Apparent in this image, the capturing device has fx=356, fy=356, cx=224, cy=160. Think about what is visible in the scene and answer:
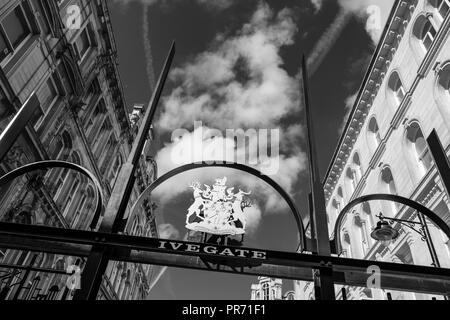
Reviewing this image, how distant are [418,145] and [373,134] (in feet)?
20.2

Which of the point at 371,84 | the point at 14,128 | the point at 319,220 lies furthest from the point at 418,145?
the point at 14,128

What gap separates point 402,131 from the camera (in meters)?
20.7

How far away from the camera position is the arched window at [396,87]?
2256 cm

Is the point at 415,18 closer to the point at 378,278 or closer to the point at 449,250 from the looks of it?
the point at 449,250

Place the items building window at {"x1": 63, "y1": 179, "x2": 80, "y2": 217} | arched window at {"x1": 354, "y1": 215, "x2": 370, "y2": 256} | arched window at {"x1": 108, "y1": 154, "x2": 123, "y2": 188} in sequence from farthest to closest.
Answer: arched window at {"x1": 108, "y1": 154, "x2": 123, "y2": 188}
arched window at {"x1": 354, "y1": 215, "x2": 370, "y2": 256}
building window at {"x1": 63, "y1": 179, "x2": 80, "y2": 217}

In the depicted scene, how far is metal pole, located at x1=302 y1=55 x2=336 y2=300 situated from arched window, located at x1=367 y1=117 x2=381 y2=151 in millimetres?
22760

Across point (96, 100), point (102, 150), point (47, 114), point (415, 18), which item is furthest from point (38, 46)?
point (415, 18)

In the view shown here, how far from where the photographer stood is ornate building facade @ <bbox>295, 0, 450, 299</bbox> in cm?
1688

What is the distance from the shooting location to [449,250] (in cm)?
1584

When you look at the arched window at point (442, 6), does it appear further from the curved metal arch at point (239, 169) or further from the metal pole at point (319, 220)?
the curved metal arch at point (239, 169)

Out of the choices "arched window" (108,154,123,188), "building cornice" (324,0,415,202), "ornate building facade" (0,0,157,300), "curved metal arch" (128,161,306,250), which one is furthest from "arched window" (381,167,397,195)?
"curved metal arch" (128,161,306,250)
